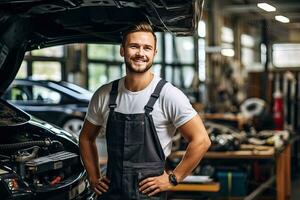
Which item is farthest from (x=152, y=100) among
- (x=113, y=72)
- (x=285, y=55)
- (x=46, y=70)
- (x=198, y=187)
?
(x=285, y=55)

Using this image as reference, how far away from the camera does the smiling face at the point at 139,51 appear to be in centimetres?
256

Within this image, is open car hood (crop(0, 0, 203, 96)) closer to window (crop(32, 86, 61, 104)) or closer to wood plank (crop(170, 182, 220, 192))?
wood plank (crop(170, 182, 220, 192))

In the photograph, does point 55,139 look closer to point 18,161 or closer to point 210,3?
point 18,161

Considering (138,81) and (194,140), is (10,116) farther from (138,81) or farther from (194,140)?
(194,140)

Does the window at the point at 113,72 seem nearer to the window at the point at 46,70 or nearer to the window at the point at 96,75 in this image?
the window at the point at 96,75

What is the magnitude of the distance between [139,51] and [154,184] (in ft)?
1.96

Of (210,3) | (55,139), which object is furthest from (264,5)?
(210,3)

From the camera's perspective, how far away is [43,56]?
28.6 feet

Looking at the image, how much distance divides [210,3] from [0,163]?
11096mm

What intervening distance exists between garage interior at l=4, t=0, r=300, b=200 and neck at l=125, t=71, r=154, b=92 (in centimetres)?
108

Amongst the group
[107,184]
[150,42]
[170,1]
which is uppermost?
[170,1]

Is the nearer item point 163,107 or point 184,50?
point 163,107

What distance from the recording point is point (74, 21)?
10.3ft

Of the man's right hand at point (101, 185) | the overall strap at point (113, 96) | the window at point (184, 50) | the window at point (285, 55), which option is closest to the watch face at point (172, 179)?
the man's right hand at point (101, 185)
